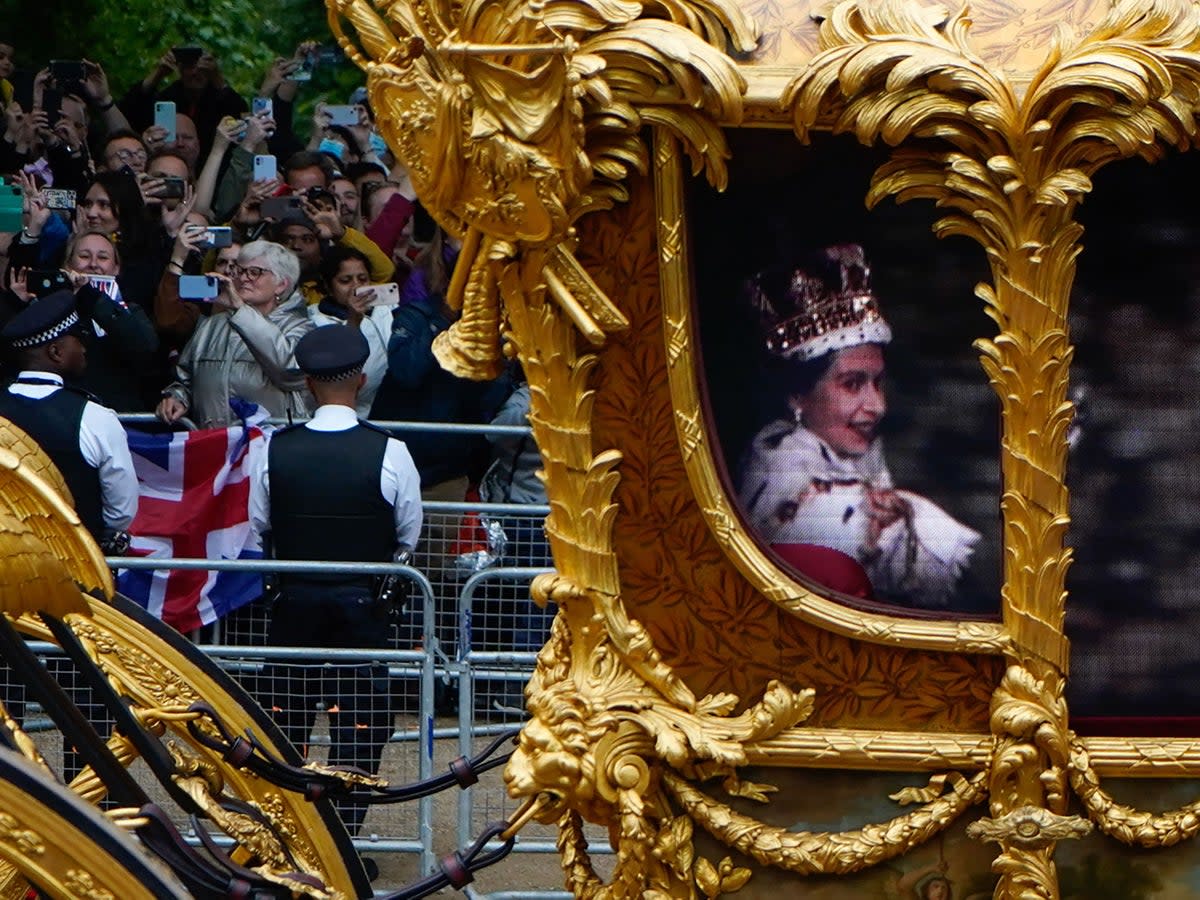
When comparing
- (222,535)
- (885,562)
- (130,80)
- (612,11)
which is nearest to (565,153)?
(612,11)

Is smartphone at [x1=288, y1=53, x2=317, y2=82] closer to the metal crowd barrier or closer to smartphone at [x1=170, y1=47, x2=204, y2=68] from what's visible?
smartphone at [x1=170, y1=47, x2=204, y2=68]

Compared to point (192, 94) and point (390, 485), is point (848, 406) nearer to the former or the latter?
point (390, 485)

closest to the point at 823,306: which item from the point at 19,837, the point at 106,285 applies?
the point at 19,837

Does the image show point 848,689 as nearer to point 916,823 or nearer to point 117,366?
point 916,823

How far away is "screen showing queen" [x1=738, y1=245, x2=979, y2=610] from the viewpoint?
3479 mm

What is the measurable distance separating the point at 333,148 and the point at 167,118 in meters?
1.33

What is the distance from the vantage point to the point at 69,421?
6.70 metres

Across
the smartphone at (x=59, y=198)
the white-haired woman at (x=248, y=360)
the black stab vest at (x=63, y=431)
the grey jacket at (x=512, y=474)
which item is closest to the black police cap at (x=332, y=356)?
the black stab vest at (x=63, y=431)

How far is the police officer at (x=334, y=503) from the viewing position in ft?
21.1

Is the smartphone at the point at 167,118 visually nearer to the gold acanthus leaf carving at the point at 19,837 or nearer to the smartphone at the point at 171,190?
the smartphone at the point at 171,190

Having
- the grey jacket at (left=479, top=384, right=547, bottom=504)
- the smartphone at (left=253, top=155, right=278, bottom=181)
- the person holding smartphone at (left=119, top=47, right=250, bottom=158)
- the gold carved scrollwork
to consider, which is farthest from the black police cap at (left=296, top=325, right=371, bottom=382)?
the person holding smartphone at (left=119, top=47, right=250, bottom=158)

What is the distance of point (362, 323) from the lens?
810cm

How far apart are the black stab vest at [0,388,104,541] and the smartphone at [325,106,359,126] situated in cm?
437

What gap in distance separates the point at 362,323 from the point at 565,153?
481cm
